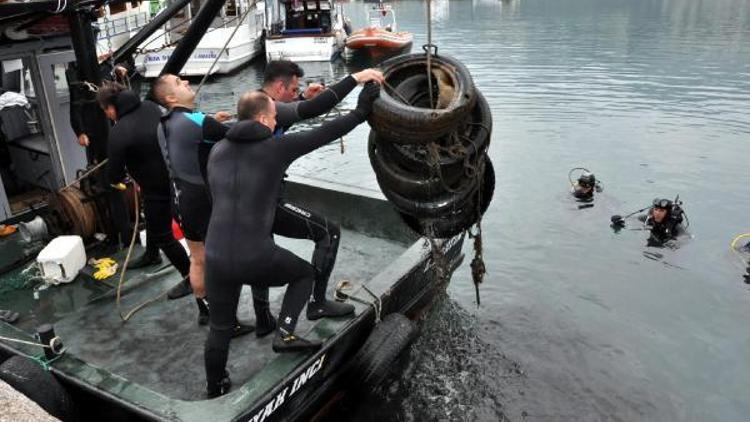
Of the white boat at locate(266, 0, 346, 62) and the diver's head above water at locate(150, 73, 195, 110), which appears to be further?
the white boat at locate(266, 0, 346, 62)

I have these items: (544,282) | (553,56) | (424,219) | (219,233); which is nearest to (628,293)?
(544,282)

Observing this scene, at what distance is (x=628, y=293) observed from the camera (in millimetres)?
9578

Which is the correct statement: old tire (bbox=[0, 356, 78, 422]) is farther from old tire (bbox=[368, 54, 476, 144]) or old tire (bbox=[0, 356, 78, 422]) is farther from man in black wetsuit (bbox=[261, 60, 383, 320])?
old tire (bbox=[368, 54, 476, 144])

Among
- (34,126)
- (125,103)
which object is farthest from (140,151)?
(34,126)

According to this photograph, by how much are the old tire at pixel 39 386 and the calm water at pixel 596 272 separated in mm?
2921

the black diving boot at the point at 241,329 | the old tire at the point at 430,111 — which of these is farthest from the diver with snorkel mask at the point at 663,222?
the black diving boot at the point at 241,329

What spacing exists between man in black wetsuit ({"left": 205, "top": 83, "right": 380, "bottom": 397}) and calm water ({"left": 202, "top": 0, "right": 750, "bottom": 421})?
2.70 m

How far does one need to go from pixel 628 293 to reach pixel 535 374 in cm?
324

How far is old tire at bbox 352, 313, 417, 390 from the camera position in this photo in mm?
5250

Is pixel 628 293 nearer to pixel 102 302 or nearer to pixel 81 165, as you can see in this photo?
pixel 102 302

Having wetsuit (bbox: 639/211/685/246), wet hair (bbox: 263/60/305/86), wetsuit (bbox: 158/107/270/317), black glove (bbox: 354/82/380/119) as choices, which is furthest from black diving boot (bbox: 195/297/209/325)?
wetsuit (bbox: 639/211/685/246)

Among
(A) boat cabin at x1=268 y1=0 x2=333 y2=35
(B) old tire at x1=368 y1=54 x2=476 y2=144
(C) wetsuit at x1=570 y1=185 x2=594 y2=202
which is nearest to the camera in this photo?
(B) old tire at x1=368 y1=54 x2=476 y2=144

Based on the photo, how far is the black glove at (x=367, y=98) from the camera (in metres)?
4.64

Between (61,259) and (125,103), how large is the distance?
1.98 metres
